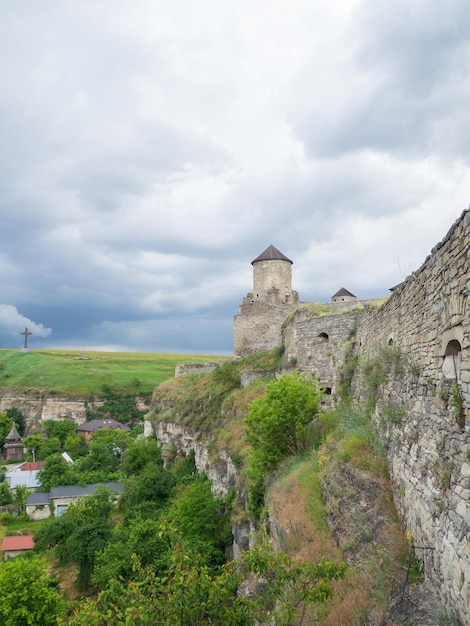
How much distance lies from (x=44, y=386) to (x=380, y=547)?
3851 inches

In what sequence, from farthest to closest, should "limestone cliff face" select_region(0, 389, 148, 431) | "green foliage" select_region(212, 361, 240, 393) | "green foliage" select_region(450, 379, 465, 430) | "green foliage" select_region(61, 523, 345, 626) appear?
"limestone cliff face" select_region(0, 389, 148, 431) → "green foliage" select_region(212, 361, 240, 393) → "green foliage" select_region(450, 379, 465, 430) → "green foliage" select_region(61, 523, 345, 626)

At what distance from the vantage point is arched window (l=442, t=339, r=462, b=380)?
621cm

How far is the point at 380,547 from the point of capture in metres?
7.96

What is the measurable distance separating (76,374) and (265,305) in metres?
73.2

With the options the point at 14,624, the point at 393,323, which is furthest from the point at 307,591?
the point at 14,624

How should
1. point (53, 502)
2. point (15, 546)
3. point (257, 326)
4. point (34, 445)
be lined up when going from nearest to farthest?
point (15, 546) → point (257, 326) → point (53, 502) → point (34, 445)

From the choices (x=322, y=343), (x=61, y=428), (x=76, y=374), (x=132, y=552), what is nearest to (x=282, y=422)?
(x=322, y=343)

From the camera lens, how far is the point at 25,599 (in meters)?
21.8

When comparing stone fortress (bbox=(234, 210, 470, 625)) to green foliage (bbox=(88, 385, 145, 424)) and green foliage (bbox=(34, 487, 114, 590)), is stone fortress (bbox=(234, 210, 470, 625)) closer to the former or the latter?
green foliage (bbox=(34, 487, 114, 590))

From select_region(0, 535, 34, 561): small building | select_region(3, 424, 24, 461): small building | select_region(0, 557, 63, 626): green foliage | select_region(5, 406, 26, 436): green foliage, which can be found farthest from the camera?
select_region(5, 406, 26, 436): green foliage

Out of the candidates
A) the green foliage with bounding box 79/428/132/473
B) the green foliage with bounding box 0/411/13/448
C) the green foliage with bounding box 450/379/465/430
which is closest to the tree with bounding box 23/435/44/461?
the green foliage with bounding box 79/428/132/473

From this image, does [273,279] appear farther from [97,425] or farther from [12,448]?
[12,448]

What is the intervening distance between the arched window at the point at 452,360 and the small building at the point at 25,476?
2313 inches

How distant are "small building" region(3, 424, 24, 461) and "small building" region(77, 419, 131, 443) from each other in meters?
9.96
